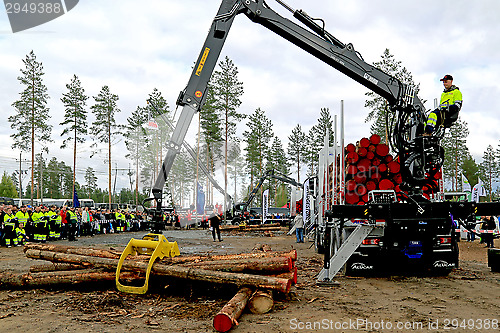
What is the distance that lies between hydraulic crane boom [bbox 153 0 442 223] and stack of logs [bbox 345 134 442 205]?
1157 millimetres

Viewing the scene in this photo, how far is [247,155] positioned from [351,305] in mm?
48399

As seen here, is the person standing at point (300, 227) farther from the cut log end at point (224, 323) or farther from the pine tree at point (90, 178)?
the pine tree at point (90, 178)

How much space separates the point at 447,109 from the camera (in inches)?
294

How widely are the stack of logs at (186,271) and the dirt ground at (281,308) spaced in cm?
23

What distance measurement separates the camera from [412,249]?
27.9ft

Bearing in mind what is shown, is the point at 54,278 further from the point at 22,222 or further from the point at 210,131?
the point at 210,131

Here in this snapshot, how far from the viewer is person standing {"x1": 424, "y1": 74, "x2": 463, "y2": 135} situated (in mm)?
7445

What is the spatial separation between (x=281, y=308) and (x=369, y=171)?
200 inches

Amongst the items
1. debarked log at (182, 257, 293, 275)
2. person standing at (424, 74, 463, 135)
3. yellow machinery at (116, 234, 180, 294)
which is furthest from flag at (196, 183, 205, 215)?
person standing at (424, 74, 463, 135)

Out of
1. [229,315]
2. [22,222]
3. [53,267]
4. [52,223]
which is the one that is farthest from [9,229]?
[229,315]

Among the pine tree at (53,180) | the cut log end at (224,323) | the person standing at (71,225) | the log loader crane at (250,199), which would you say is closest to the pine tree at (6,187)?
the pine tree at (53,180)

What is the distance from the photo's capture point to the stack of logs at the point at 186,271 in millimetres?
5906

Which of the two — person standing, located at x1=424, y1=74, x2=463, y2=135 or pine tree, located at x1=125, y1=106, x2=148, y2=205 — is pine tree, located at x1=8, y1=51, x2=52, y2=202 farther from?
person standing, located at x1=424, y1=74, x2=463, y2=135

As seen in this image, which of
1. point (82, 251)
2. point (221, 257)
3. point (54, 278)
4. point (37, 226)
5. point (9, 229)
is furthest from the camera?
point (37, 226)
